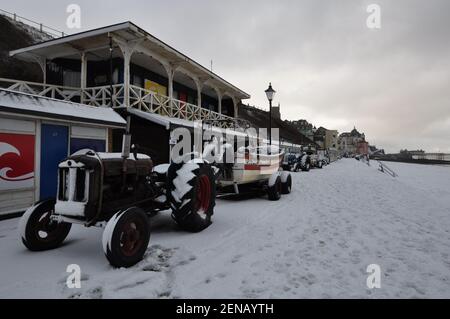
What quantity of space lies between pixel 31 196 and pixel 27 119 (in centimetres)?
197

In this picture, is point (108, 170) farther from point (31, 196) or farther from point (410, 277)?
point (31, 196)

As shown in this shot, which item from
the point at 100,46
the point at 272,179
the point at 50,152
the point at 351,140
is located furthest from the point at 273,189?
the point at 351,140

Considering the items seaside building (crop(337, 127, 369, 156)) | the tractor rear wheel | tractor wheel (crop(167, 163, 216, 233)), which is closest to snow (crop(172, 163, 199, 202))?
tractor wheel (crop(167, 163, 216, 233))

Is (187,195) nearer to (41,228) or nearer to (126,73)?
(41,228)

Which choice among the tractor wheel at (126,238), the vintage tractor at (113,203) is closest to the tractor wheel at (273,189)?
the vintage tractor at (113,203)

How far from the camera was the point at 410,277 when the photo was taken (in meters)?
3.51

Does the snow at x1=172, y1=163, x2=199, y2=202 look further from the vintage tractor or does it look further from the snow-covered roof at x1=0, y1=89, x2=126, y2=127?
the snow-covered roof at x1=0, y1=89, x2=126, y2=127

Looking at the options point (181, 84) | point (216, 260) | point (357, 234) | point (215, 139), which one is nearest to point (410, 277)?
point (357, 234)

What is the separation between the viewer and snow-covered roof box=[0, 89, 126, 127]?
6.61m

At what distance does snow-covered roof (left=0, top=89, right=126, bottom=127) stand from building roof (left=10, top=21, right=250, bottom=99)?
12.0ft

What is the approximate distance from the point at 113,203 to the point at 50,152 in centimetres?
489

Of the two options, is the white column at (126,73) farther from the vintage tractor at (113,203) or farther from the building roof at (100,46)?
the vintage tractor at (113,203)

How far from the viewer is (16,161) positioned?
691cm

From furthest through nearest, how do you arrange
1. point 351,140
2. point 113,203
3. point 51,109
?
point 351,140, point 51,109, point 113,203
